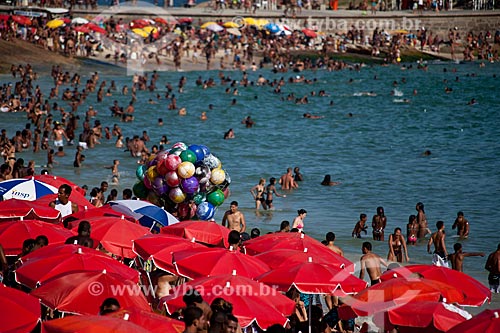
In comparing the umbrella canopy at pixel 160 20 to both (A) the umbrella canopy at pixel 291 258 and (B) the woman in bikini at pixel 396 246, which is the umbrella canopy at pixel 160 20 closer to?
(B) the woman in bikini at pixel 396 246

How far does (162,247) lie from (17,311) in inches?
124

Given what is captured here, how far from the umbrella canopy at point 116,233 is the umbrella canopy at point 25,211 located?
2.27ft

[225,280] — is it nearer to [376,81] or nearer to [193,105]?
[193,105]

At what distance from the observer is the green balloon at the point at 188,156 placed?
15.8 m

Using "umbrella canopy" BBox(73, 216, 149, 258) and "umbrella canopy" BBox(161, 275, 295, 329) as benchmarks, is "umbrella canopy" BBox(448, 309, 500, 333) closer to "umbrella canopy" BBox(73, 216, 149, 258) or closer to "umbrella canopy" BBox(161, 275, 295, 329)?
"umbrella canopy" BBox(161, 275, 295, 329)

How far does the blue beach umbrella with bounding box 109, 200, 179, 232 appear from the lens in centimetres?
1401

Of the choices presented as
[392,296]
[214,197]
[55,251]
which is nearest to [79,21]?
[214,197]

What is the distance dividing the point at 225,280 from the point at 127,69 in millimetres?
38713

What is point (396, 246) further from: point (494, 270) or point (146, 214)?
point (146, 214)

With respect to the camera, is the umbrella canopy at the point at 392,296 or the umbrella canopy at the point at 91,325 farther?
the umbrella canopy at the point at 392,296

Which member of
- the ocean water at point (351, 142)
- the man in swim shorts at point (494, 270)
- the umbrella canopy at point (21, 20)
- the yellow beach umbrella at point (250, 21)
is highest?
the umbrella canopy at point (21, 20)

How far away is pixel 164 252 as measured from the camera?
11.0 meters

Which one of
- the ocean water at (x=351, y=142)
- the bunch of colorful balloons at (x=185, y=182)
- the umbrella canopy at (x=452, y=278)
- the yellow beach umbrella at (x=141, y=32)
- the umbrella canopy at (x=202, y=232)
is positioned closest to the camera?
the umbrella canopy at (x=452, y=278)

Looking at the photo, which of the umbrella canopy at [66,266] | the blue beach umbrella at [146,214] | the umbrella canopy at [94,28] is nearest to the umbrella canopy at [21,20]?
the umbrella canopy at [94,28]
